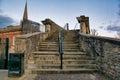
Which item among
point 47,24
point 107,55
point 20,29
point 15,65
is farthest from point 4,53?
point 20,29

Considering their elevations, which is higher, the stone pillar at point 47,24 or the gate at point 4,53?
the stone pillar at point 47,24

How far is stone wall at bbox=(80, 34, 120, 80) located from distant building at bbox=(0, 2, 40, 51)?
376 centimetres

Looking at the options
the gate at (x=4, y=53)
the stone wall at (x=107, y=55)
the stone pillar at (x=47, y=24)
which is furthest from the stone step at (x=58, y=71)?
the stone pillar at (x=47, y=24)

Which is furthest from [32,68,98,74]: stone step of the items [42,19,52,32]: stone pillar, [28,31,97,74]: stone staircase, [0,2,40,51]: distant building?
[42,19,52,32]: stone pillar

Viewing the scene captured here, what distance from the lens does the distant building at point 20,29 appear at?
1786 cm

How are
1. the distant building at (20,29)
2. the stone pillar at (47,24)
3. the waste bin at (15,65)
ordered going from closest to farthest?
the waste bin at (15,65) < the stone pillar at (47,24) < the distant building at (20,29)

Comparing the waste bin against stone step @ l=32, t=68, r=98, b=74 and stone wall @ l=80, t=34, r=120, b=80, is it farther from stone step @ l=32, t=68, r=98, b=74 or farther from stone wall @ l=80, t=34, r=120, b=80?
stone wall @ l=80, t=34, r=120, b=80

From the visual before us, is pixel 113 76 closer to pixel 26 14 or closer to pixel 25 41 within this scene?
pixel 25 41

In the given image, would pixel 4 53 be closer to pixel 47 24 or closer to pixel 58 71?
pixel 58 71

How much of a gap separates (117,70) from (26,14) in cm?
4042

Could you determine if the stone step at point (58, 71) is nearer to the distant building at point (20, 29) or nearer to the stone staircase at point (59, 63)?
the stone staircase at point (59, 63)

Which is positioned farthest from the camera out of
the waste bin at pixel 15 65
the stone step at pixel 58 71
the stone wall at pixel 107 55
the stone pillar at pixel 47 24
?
the stone pillar at pixel 47 24

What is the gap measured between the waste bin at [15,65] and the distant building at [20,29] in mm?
2081

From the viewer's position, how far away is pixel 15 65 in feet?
18.5
